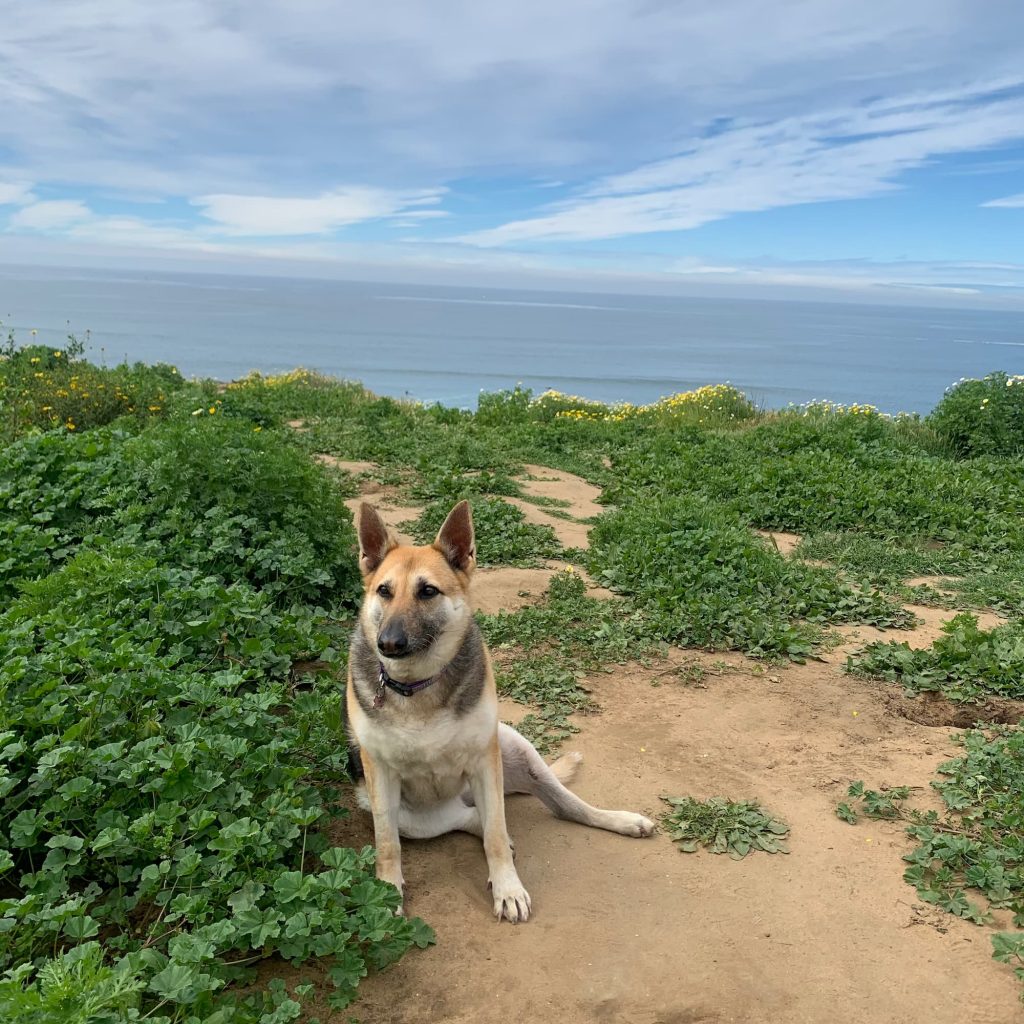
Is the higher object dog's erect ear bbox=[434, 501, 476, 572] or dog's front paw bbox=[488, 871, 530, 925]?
dog's erect ear bbox=[434, 501, 476, 572]

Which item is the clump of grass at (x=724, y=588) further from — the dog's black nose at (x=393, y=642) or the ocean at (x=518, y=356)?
the ocean at (x=518, y=356)

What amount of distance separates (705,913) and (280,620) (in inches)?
121

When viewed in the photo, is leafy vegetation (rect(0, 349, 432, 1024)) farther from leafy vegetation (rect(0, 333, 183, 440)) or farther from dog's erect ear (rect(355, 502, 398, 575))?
leafy vegetation (rect(0, 333, 183, 440))

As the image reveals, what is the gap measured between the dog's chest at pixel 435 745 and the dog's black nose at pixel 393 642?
1.23 feet

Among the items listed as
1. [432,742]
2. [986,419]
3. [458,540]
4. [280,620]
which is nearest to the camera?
[432,742]

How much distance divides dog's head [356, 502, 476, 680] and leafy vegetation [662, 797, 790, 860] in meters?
1.68

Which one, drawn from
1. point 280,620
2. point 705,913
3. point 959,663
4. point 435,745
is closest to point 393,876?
point 435,745

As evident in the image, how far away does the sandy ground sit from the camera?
10.4 feet

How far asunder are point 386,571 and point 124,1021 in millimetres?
1966

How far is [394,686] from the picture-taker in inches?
145

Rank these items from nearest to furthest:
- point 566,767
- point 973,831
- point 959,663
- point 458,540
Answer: point 458,540 → point 973,831 → point 566,767 → point 959,663

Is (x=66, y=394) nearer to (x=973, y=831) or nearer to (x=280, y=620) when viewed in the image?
(x=280, y=620)

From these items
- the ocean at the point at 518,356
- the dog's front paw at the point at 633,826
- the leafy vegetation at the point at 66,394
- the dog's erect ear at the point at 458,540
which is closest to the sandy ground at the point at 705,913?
the dog's front paw at the point at 633,826

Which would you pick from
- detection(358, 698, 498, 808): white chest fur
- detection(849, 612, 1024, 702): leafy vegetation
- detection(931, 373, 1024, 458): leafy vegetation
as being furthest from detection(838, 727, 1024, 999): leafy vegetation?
detection(931, 373, 1024, 458): leafy vegetation
